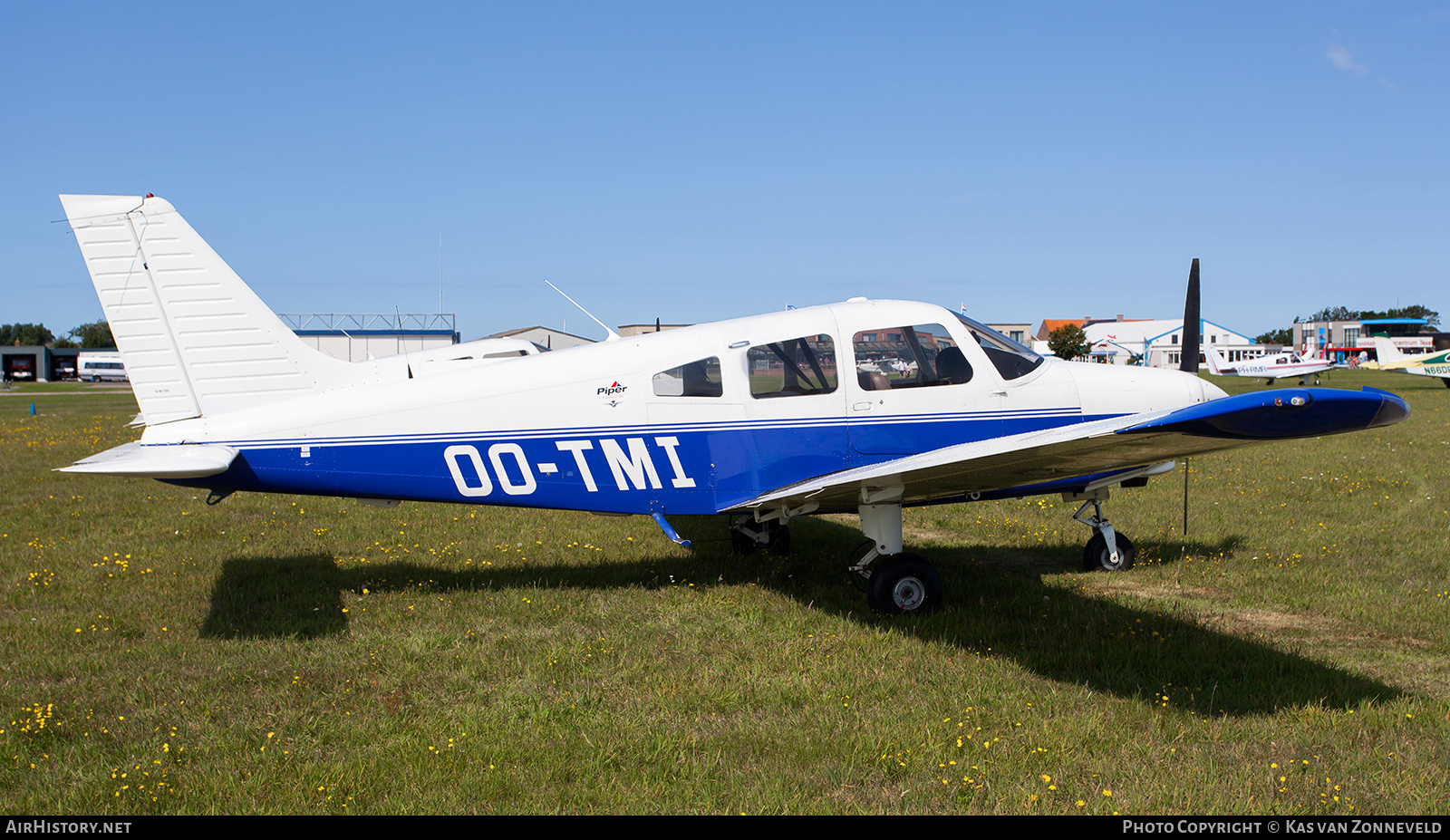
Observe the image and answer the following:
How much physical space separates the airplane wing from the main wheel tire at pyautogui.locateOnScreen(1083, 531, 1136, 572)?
207cm

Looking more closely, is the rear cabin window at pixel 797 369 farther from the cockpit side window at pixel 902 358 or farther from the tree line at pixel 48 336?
the tree line at pixel 48 336

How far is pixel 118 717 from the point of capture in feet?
14.8

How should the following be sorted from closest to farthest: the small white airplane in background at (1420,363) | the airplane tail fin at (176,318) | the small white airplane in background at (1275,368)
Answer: the airplane tail fin at (176,318) < the small white airplane in background at (1420,363) < the small white airplane in background at (1275,368)

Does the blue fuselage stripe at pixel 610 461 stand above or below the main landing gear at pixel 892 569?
above

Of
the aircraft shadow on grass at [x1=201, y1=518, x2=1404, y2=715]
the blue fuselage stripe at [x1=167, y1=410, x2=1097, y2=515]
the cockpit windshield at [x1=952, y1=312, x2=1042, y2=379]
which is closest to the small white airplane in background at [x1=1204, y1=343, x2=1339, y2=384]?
the aircraft shadow on grass at [x1=201, y1=518, x2=1404, y2=715]

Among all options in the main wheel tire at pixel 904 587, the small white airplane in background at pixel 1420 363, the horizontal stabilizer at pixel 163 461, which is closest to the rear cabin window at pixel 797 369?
the main wheel tire at pixel 904 587

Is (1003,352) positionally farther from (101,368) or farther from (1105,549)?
(101,368)

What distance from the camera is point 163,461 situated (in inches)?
216

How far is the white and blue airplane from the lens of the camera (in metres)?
6.16

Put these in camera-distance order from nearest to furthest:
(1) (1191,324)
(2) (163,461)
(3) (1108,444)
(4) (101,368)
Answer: (3) (1108,444) → (2) (163,461) → (1) (1191,324) → (4) (101,368)

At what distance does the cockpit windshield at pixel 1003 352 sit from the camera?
6785 millimetres

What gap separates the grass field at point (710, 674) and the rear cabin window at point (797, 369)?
5.43 ft

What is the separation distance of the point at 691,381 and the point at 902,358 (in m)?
1.63

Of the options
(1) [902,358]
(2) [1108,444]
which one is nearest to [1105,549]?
(1) [902,358]
